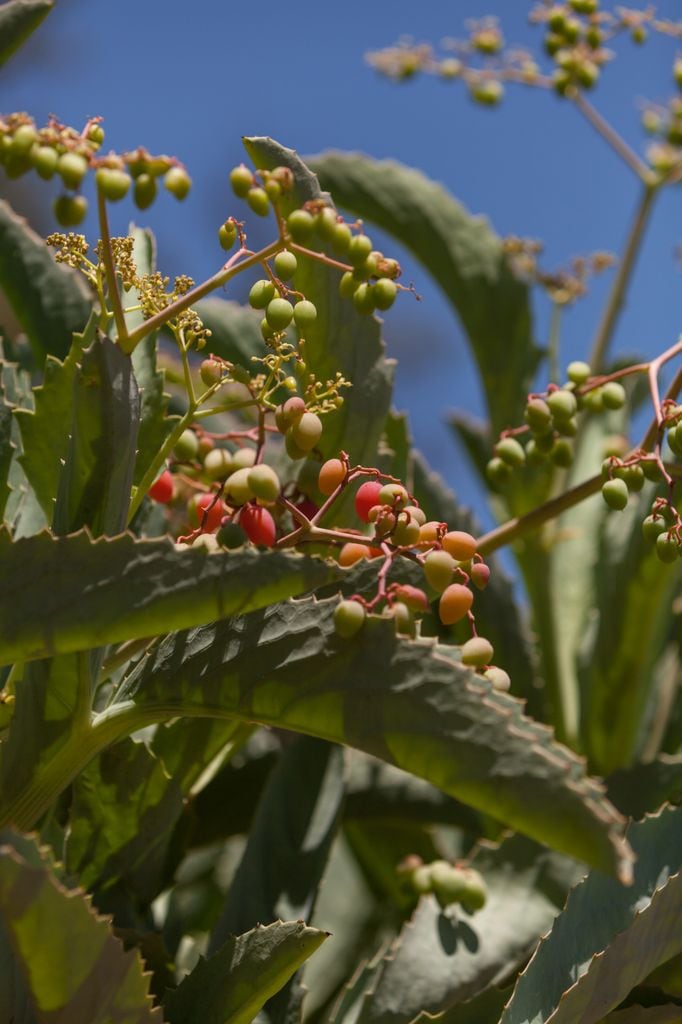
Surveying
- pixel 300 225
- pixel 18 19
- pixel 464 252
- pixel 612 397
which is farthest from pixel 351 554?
pixel 464 252

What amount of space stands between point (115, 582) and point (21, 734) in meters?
0.13

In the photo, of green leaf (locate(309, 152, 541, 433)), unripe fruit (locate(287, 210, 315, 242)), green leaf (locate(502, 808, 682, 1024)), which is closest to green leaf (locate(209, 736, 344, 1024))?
green leaf (locate(502, 808, 682, 1024))

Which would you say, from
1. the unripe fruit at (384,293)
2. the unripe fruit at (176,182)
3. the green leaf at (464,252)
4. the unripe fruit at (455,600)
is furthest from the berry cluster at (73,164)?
the green leaf at (464,252)

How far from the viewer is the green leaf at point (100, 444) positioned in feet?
1.77

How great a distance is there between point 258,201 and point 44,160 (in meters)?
0.09

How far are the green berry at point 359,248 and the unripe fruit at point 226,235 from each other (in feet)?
0.19

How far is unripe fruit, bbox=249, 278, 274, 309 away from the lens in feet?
1.94

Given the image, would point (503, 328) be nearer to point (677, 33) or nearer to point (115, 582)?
point (677, 33)

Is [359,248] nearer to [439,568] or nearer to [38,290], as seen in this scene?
[439,568]

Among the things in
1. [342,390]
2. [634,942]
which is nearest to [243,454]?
[342,390]

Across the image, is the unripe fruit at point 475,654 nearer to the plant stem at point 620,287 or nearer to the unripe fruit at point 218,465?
the unripe fruit at point 218,465

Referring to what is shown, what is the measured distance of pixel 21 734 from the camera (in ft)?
1.86

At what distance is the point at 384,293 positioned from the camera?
0.58 meters

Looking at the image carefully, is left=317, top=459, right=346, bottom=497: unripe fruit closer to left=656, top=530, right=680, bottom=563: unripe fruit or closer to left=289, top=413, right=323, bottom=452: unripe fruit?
left=289, top=413, right=323, bottom=452: unripe fruit
